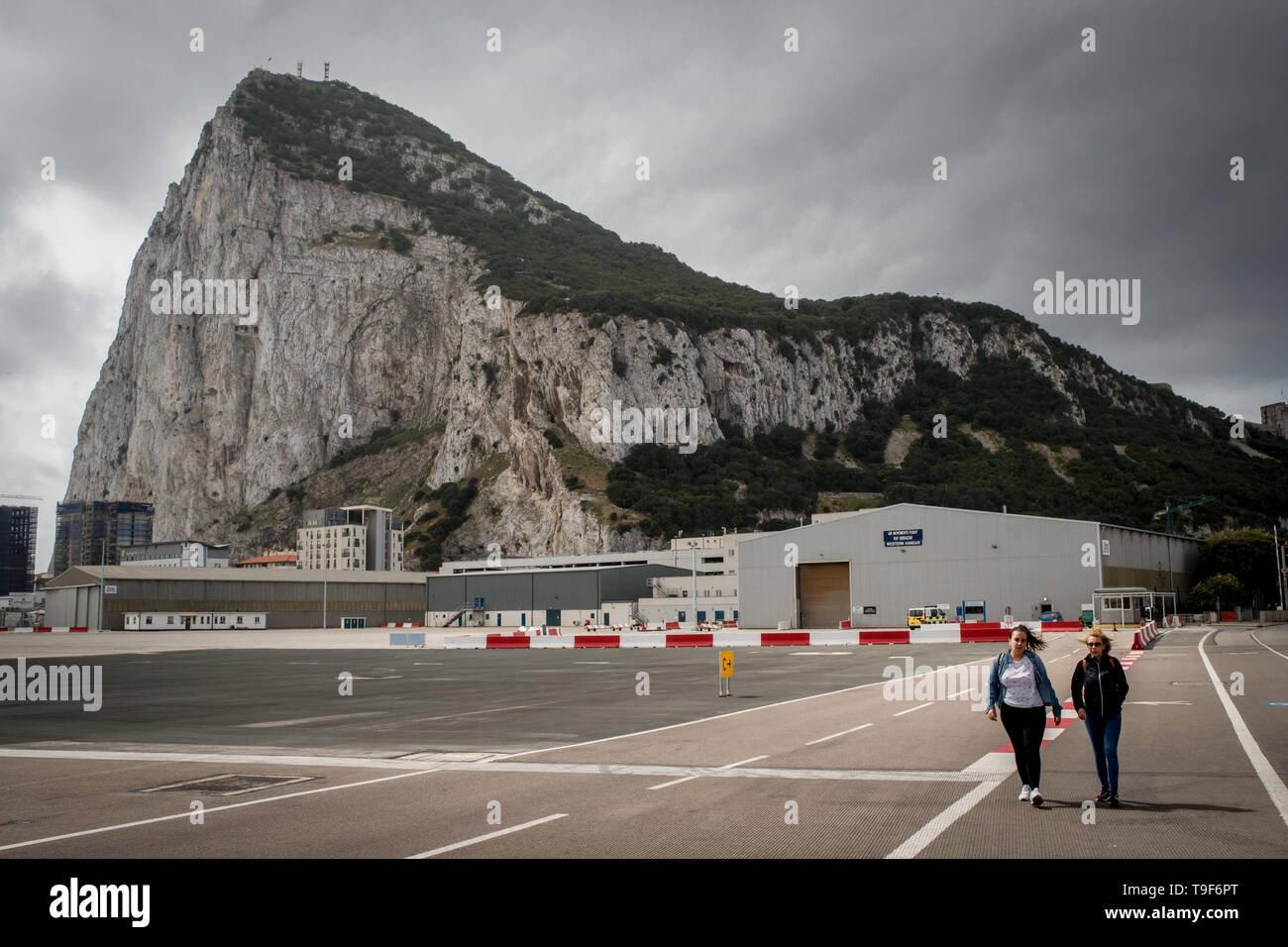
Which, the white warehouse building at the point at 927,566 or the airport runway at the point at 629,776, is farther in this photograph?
the white warehouse building at the point at 927,566

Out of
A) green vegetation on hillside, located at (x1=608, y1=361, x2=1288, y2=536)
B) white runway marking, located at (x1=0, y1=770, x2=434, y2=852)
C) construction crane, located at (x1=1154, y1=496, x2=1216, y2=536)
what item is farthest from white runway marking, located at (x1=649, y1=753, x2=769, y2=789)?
construction crane, located at (x1=1154, y1=496, x2=1216, y2=536)

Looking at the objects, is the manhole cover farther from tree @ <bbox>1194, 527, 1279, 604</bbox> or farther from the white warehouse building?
tree @ <bbox>1194, 527, 1279, 604</bbox>

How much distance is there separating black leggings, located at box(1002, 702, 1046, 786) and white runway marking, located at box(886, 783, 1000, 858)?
1.84ft

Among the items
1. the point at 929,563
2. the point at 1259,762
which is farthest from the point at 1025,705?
the point at 929,563

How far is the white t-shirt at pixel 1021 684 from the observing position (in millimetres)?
9023

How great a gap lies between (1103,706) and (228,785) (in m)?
9.34

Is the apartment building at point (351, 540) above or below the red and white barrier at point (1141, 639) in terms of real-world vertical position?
above

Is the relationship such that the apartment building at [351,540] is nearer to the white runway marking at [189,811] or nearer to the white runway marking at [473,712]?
the white runway marking at [473,712]

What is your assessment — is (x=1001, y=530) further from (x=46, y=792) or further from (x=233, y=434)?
(x=233, y=434)

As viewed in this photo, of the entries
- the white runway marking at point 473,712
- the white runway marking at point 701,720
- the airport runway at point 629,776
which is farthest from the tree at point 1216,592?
the white runway marking at point 473,712

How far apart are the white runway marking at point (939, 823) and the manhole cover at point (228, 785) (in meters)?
6.96

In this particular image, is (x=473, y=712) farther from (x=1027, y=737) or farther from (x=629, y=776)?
(x=1027, y=737)
